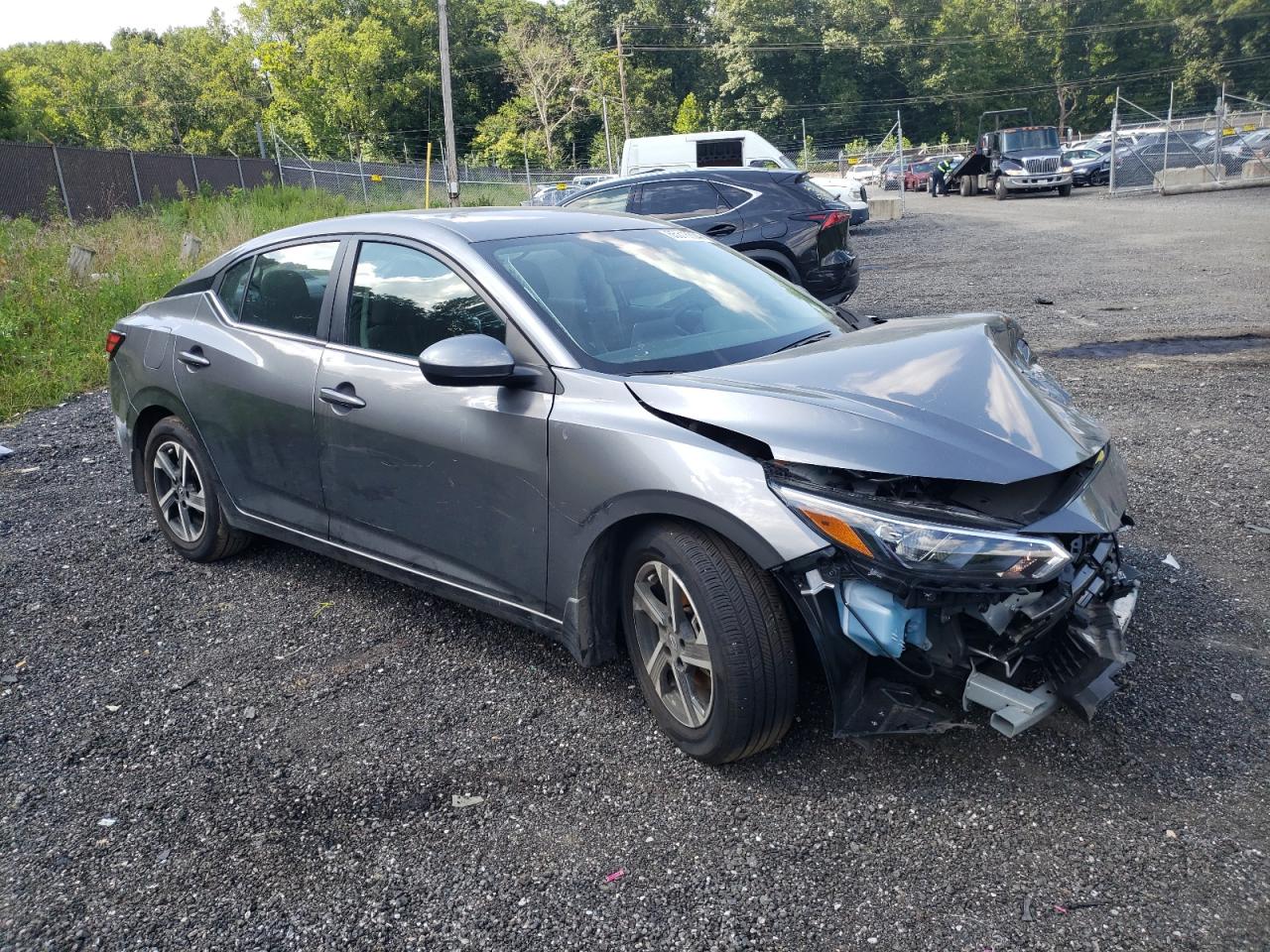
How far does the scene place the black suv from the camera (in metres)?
9.55

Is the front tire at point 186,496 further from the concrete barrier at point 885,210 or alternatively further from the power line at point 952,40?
the power line at point 952,40

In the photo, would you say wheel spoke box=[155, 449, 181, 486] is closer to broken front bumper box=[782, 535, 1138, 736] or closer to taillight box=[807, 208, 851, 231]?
broken front bumper box=[782, 535, 1138, 736]

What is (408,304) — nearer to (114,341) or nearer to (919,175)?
(114,341)

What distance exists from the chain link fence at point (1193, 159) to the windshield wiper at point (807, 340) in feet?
95.1

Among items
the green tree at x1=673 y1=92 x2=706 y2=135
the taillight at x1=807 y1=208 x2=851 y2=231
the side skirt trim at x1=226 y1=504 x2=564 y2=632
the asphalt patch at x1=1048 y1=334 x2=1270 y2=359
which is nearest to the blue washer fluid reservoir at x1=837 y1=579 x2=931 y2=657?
the side skirt trim at x1=226 y1=504 x2=564 y2=632

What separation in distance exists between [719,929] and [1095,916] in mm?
867

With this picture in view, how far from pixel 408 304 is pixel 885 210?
24.7m

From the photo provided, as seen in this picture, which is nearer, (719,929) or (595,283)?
(719,929)

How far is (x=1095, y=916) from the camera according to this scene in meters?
2.39

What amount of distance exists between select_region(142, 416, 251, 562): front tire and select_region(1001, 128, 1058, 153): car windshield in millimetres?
32866

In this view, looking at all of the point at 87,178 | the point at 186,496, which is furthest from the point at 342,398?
the point at 87,178

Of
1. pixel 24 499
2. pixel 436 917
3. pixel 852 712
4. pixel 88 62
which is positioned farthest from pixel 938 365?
pixel 88 62

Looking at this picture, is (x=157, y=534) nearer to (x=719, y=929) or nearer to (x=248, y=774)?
(x=248, y=774)

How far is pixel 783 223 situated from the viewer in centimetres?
961
